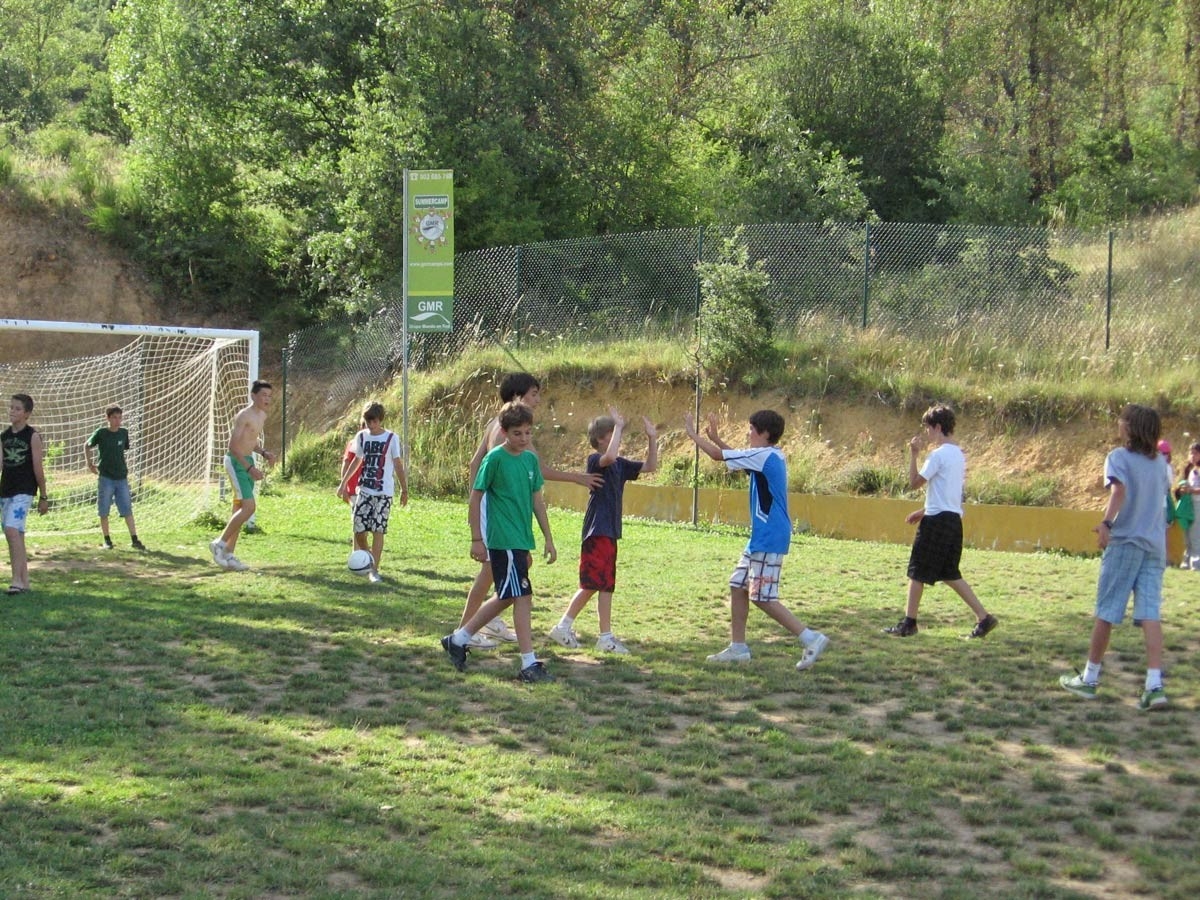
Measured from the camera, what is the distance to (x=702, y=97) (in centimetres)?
3297

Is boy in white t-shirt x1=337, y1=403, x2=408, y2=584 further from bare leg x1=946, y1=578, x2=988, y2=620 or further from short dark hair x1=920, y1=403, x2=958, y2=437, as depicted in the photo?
bare leg x1=946, y1=578, x2=988, y2=620

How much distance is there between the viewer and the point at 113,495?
44.9 ft

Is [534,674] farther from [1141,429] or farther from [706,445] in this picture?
[1141,429]

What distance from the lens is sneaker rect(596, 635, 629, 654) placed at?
8594mm

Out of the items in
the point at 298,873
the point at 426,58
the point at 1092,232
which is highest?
the point at 426,58

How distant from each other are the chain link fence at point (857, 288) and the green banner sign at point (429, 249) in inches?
145

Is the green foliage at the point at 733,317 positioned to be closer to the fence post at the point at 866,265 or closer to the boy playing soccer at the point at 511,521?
the fence post at the point at 866,265

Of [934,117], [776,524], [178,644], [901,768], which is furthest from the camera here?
[934,117]

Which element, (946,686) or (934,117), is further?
(934,117)

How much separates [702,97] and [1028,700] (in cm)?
2747

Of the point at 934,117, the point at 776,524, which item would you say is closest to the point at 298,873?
the point at 776,524

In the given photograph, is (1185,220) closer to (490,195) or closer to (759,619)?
(490,195)

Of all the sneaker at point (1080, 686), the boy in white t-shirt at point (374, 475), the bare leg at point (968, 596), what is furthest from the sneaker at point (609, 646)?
the boy in white t-shirt at point (374, 475)

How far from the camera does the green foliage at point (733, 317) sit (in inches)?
740
